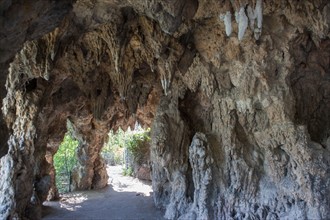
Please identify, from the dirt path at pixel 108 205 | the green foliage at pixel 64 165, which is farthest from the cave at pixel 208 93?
the green foliage at pixel 64 165

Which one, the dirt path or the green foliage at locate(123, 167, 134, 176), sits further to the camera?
the green foliage at locate(123, 167, 134, 176)

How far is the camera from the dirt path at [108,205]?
31.5 ft

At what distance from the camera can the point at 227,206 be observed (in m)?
7.82

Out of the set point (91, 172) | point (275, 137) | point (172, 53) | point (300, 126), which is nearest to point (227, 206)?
point (275, 137)

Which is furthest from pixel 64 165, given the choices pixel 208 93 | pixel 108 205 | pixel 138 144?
pixel 208 93

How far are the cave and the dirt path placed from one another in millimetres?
643

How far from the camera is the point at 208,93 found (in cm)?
856

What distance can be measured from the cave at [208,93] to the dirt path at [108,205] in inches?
25.3

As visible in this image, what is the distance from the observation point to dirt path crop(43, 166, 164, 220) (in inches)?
378

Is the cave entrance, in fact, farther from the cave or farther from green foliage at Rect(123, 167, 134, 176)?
the cave

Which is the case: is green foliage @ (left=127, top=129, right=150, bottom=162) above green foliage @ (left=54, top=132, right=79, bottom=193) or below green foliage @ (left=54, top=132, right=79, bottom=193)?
above

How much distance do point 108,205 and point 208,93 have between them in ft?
17.3

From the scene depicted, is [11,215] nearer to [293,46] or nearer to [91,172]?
[91,172]

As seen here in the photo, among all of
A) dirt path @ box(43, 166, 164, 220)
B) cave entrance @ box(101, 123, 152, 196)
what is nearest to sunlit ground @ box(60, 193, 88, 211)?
dirt path @ box(43, 166, 164, 220)
